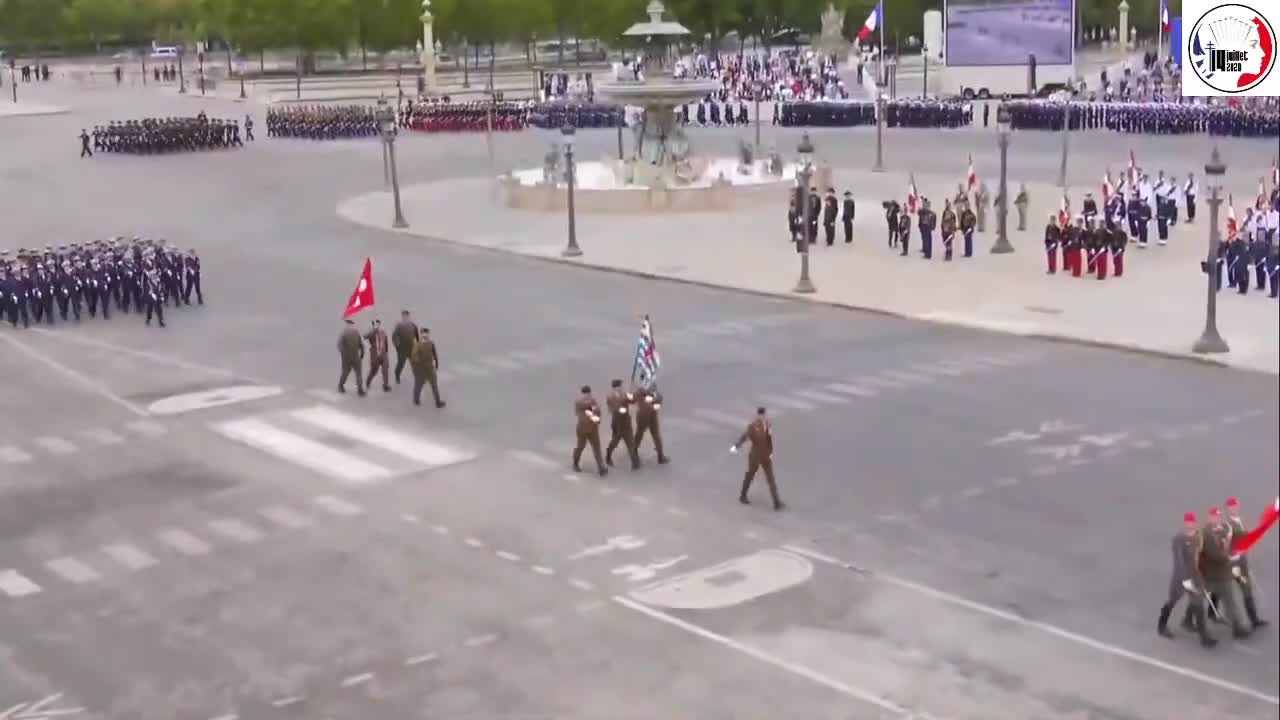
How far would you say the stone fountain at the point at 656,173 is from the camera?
43969mm

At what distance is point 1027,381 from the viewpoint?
21.7 metres

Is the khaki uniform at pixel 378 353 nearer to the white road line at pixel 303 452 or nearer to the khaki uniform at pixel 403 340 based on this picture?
the khaki uniform at pixel 403 340

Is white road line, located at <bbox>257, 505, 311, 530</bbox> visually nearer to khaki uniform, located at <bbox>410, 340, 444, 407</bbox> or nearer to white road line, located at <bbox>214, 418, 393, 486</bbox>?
white road line, located at <bbox>214, 418, 393, 486</bbox>

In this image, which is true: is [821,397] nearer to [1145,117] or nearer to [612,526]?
[612,526]

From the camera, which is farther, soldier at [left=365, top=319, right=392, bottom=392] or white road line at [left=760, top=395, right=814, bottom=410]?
soldier at [left=365, top=319, right=392, bottom=392]

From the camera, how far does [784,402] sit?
20.8m

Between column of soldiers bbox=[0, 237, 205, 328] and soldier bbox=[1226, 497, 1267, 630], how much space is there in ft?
69.7

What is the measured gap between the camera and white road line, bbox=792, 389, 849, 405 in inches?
816

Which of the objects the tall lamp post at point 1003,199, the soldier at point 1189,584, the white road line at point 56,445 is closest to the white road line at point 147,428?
the white road line at point 56,445

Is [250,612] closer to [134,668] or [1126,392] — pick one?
[134,668]

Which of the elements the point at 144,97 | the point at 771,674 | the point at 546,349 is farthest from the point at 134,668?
the point at 144,97

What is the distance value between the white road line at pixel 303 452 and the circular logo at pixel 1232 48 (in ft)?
32.1

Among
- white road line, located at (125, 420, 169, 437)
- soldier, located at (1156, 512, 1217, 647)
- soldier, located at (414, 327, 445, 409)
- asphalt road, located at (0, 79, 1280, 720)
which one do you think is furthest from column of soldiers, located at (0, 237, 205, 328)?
soldier, located at (1156, 512, 1217, 647)

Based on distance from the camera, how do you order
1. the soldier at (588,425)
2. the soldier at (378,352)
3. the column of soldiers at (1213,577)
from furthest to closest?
the soldier at (378,352)
the soldier at (588,425)
the column of soldiers at (1213,577)
